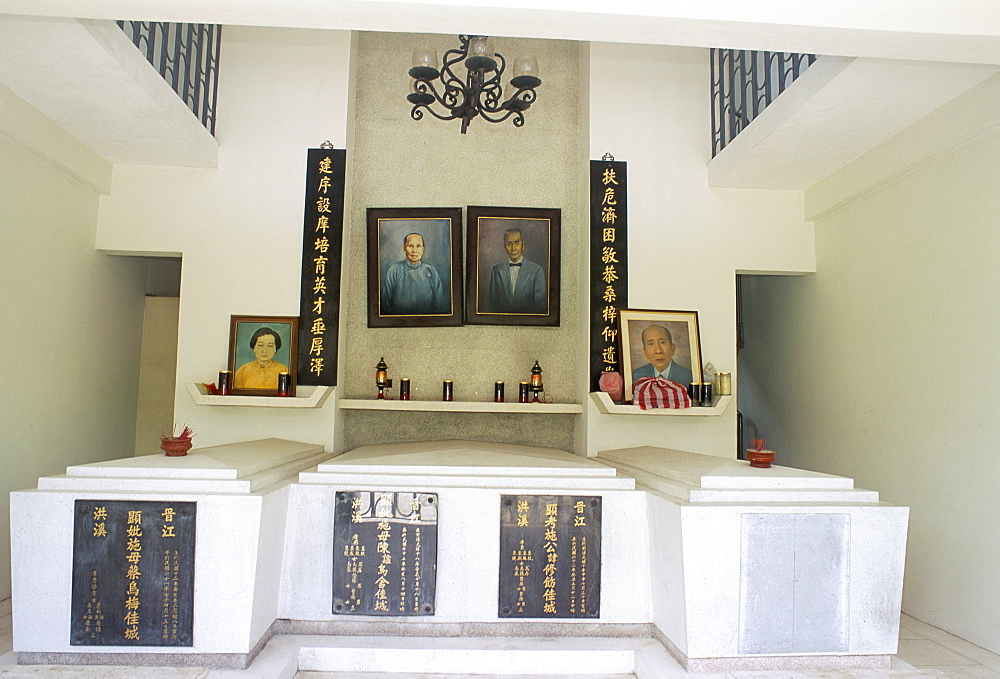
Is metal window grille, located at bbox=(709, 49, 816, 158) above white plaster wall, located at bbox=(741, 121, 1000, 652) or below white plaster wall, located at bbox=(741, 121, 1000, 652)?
above

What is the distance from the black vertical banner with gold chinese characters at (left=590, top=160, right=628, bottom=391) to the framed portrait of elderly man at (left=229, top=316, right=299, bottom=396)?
2301mm

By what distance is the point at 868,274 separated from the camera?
205 inches

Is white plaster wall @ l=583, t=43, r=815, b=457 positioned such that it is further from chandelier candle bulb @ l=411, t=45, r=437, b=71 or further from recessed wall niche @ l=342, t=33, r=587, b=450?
chandelier candle bulb @ l=411, t=45, r=437, b=71

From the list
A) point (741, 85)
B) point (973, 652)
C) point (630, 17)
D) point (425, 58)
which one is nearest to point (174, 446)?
point (425, 58)

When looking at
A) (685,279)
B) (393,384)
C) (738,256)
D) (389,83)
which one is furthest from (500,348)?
(389,83)

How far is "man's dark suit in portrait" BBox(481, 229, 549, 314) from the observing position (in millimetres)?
6250

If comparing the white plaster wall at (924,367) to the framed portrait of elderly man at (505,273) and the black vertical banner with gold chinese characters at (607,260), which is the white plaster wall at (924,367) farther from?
the framed portrait of elderly man at (505,273)

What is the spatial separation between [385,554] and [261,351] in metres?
2.40

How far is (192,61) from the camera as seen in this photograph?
18.9 feet

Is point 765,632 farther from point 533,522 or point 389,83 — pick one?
point 389,83

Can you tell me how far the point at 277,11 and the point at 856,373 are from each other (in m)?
4.40

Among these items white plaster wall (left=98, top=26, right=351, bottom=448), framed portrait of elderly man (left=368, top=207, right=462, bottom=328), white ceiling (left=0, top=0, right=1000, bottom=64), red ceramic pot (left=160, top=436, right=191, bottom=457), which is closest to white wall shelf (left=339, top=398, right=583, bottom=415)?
white plaster wall (left=98, top=26, right=351, bottom=448)

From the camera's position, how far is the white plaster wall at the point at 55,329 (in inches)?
180

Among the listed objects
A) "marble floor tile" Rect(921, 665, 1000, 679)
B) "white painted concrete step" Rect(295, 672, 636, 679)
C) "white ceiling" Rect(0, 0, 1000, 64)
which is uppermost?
"white ceiling" Rect(0, 0, 1000, 64)
